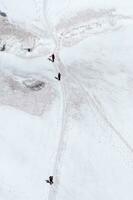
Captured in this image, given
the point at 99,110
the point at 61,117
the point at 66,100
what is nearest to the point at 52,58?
the point at 66,100

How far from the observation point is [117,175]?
120 ft

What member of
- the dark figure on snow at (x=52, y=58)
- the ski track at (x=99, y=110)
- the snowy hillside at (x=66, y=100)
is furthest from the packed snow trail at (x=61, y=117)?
the ski track at (x=99, y=110)

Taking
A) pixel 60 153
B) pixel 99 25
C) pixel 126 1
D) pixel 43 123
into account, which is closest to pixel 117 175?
pixel 60 153

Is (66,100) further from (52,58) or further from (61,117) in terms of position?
(52,58)

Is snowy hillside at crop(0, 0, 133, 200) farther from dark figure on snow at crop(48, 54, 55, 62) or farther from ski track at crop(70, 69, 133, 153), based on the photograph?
dark figure on snow at crop(48, 54, 55, 62)

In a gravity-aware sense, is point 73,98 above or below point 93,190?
above

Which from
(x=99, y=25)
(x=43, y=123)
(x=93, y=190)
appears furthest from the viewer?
(x=99, y=25)

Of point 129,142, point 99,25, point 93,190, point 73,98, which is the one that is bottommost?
point 93,190

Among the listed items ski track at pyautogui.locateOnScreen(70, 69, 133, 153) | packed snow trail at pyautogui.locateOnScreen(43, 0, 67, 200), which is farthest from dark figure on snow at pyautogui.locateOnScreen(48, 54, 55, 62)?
ski track at pyautogui.locateOnScreen(70, 69, 133, 153)

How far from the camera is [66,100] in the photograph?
133 feet

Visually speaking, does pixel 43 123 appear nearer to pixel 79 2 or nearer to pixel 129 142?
pixel 129 142

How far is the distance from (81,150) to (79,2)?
15.0 m

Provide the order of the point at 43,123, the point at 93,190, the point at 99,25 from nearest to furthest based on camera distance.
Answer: the point at 93,190, the point at 43,123, the point at 99,25

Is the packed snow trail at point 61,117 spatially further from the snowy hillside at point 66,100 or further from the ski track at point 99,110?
the ski track at point 99,110
